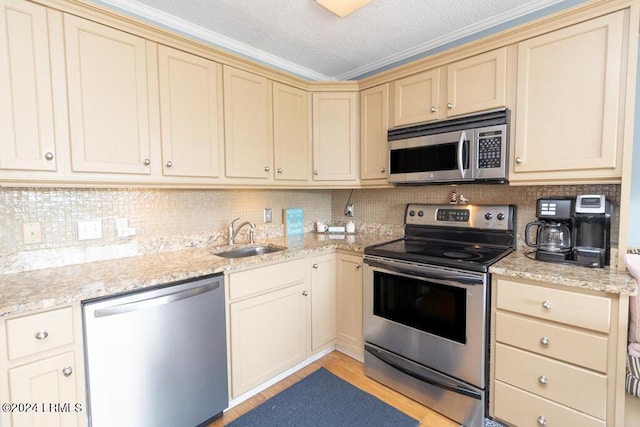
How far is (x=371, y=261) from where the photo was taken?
2111 millimetres

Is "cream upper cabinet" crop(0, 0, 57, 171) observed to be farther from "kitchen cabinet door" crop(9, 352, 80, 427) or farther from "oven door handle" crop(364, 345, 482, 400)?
"oven door handle" crop(364, 345, 482, 400)

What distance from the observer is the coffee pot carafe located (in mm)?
1705

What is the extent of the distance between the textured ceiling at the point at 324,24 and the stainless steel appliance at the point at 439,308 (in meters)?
1.32

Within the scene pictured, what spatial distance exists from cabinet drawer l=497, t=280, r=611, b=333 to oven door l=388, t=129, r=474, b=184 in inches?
28.9

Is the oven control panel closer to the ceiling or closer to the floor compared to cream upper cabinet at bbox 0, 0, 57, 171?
closer to the floor

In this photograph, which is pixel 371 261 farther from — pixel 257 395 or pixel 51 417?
pixel 51 417

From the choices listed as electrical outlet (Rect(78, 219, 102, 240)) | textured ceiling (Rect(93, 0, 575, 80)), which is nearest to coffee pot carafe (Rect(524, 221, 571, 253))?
textured ceiling (Rect(93, 0, 575, 80))

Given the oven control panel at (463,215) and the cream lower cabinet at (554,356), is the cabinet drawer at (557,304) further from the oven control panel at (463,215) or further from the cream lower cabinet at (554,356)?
the oven control panel at (463,215)

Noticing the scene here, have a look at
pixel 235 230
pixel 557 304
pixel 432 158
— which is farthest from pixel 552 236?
pixel 235 230

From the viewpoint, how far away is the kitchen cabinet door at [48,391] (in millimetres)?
1127

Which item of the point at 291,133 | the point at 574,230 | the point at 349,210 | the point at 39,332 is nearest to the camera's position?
the point at 39,332

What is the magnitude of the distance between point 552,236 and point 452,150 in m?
0.77

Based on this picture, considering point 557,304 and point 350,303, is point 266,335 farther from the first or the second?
point 557,304

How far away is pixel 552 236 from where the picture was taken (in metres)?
1.75
